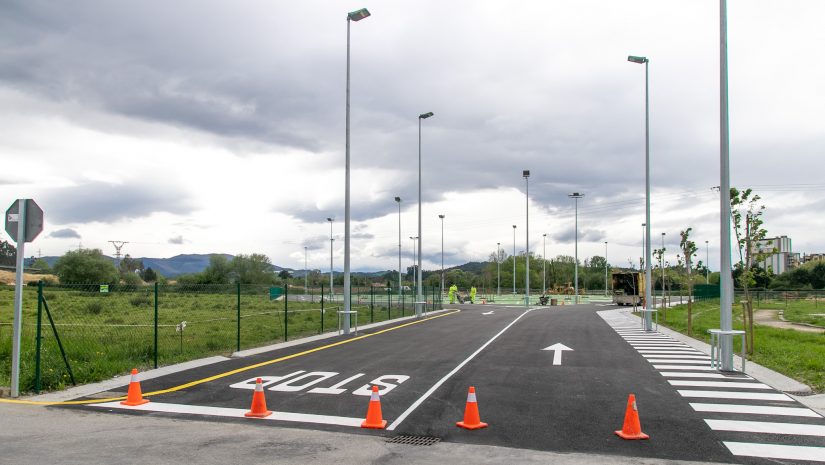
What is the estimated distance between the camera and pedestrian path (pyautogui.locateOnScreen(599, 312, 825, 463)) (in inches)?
304

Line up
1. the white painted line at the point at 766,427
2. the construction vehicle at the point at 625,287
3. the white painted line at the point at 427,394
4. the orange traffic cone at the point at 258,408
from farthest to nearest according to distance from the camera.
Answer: the construction vehicle at the point at 625,287 < the orange traffic cone at the point at 258,408 < the white painted line at the point at 427,394 < the white painted line at the point at 766,427

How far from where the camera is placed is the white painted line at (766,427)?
851cm

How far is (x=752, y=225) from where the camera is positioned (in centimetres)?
2078

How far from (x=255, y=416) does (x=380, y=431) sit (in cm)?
203

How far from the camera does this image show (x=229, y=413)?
374 inches

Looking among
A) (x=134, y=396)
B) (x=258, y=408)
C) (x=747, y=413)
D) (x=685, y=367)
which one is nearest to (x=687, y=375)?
(x=685, y=367)

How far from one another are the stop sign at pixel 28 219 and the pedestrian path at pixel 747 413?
1167cm

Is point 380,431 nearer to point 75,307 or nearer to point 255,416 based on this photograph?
point 255,416

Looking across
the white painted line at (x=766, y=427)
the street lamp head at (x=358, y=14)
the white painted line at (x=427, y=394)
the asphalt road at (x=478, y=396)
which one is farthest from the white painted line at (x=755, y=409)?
the street lamp head at (x=358, y=14)

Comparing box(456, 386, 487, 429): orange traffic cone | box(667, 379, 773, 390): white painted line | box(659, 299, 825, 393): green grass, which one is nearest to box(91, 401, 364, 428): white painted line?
box(456, 386, 487, 429): orange traffic cone

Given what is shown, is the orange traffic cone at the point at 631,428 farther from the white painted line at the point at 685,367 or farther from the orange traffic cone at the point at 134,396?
the orange traffic cone at the point at 134,396

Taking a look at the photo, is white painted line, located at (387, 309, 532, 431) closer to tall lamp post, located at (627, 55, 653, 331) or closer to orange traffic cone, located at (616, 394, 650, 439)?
orange traffic cone, located at (616, 394, 650, 439)

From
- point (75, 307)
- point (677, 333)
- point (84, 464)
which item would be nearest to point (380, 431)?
point (84, 464)

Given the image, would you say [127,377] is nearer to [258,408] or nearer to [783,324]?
[258,408]
